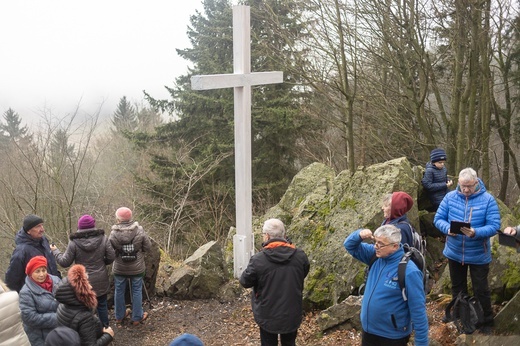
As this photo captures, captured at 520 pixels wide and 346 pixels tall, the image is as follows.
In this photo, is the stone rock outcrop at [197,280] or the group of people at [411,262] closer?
the group of people at [411,262]

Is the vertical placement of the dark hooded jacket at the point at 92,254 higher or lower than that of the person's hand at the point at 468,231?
lower

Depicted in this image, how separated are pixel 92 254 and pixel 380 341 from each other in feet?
10.9

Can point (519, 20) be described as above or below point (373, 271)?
above

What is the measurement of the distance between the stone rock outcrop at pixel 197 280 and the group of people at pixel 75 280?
2.21ft

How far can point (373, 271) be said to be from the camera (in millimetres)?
3734

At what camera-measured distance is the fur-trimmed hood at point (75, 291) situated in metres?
3.86

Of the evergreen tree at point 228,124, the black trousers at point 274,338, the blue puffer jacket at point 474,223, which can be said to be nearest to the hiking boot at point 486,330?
the blue puffer jacket at point 474,223

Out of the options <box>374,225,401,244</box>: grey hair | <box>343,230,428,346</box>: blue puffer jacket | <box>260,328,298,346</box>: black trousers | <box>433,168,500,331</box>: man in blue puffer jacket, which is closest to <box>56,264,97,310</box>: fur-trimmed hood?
<box>260,328,298,346</box>: black trousers

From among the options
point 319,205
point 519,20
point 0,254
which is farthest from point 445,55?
point 0,254

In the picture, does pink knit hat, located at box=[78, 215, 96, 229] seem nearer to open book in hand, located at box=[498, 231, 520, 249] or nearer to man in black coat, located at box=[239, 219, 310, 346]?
man in black coat, located at box=[239, 219, 310, 346]

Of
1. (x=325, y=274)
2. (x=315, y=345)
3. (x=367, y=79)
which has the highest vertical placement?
(x=367, y=79)

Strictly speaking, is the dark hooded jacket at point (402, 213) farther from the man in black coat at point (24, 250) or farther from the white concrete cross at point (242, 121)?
Result: the man in black coat at point (24, 250)

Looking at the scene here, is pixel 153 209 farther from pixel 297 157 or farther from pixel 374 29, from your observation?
pixel 374 29

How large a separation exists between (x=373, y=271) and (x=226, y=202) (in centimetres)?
1442
